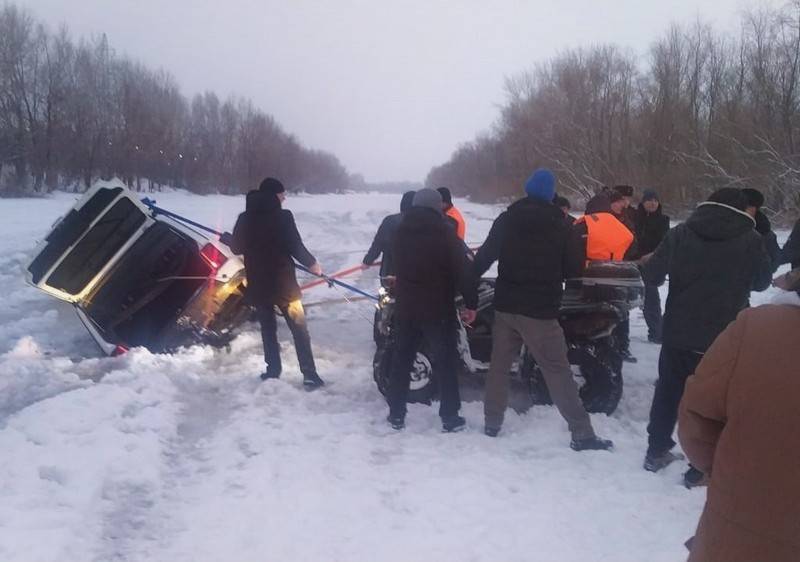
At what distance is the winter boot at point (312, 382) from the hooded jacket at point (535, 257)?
7.04 feet

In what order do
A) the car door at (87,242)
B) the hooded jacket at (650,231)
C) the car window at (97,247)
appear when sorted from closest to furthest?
the car door at (87,242)
the car window at (97,247)
the hooded jacket at (650,231)

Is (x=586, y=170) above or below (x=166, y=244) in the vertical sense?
above

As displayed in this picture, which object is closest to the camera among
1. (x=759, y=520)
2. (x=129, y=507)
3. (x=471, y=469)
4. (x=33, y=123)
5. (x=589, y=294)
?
(x=759, y=520)

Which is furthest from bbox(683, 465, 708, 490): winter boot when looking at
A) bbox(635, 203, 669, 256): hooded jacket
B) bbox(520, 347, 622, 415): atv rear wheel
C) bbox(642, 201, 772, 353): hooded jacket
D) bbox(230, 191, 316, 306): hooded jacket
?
bbox(635, 203, 669, 256): hooded jacket

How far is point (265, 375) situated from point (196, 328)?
123 centimetres

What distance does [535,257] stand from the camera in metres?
4.39

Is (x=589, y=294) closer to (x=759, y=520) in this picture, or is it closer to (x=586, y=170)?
(x=759, y=520)

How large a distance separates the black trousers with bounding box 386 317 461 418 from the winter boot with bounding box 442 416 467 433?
0.03 meters

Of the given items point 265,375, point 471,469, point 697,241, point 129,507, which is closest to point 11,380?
point 265,375

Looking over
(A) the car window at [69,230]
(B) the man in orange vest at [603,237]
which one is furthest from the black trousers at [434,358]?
(A) the car window at [69,230]

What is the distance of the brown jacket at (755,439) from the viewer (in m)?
1.63

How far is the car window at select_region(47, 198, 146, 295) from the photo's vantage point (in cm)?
630

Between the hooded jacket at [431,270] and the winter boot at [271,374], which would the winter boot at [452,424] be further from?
the winter boot at [271,374]

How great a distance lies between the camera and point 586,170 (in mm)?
35875
